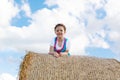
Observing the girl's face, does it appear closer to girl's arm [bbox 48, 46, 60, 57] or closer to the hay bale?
girl's arm [bbox 48, 46, 60, 57]

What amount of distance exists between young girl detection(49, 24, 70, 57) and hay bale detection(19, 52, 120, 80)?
35cm

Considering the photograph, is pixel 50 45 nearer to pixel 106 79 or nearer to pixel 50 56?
pixel 50 56

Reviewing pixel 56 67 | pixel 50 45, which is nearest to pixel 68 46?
pixel 50 45

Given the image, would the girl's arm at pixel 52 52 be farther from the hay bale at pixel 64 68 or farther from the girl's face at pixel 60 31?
the girl's face at pixel 60 31

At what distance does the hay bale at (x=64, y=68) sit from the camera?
8.03 meters

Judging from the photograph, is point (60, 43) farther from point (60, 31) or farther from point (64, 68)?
point (64, 68)

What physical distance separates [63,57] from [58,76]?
70 centimetres

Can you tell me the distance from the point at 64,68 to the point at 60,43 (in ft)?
3.17

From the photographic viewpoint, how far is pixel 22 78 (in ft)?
26.4

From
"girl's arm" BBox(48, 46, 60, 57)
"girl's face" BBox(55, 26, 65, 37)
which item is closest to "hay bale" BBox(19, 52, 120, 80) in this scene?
"girl's arm" BBox(48, 46, 60, 57)

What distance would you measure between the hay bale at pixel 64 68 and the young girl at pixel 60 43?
352 millimetres

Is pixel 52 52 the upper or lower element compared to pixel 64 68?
upper

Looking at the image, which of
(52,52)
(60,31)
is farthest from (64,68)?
(60,31)

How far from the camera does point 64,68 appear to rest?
26.9ft
